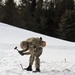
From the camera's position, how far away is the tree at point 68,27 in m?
41.9

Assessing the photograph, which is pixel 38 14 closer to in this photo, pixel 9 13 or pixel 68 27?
pixel 9 13

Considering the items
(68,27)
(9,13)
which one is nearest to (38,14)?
(9,13)

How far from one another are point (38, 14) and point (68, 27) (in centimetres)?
889

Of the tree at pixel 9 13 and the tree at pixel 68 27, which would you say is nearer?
the tree at pixel 68 27

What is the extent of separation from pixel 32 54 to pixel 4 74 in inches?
54.7

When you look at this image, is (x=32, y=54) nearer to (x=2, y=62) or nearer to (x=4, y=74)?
(x=4, y=74)

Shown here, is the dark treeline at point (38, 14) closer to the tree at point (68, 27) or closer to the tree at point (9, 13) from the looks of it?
the tree at point (9, 13)

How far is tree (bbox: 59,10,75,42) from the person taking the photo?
137ft

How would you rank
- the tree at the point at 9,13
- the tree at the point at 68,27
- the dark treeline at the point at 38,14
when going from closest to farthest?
the tree at the point at 68,27 → the dark treeline at the point at 38,14 → the tree at the point at 9,13

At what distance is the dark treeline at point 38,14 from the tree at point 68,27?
6.74 feet

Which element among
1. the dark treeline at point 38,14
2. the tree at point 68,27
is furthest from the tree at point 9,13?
the tree at point 68,27

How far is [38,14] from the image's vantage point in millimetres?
49062

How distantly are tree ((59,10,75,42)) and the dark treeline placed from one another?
80.9 inches

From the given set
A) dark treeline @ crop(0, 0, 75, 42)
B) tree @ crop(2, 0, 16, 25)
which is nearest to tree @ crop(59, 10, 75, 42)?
dark treeline @ crop(0, 0, 75, 42)
